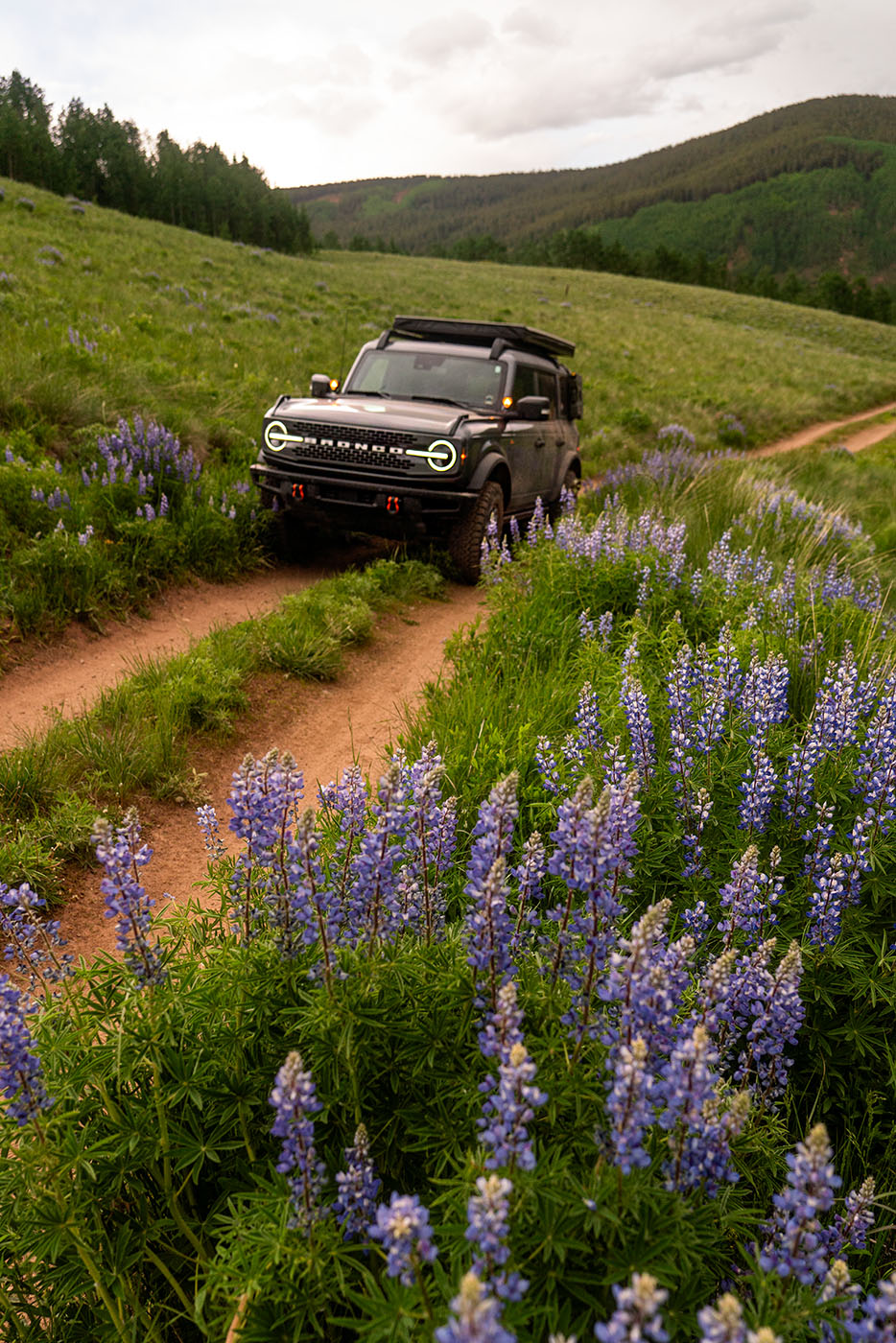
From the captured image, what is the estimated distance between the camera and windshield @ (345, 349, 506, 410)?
368 inches

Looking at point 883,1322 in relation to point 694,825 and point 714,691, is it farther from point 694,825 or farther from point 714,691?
point 714,691

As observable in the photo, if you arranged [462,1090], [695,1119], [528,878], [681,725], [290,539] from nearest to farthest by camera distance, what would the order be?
[695,1119]
[462,1090]
[528,878]
[681,725]
[290,539]

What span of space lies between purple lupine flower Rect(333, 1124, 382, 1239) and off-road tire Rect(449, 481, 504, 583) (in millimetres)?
6780

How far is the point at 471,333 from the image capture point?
1034cm

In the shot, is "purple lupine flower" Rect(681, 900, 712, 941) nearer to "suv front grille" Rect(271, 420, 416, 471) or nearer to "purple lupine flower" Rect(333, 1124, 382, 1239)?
"purple lupine flower" Rect(333, 1124, 382, 1239)

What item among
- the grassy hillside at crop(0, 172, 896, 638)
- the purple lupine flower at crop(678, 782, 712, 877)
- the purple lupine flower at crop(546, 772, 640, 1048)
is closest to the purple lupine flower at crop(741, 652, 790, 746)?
the purple lupine flower at crop(678, 782, 712, 877)

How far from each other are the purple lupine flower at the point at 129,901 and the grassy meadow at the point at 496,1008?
0.04ft

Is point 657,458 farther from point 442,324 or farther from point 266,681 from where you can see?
point 266,681

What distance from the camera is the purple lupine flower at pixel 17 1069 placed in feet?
5.77

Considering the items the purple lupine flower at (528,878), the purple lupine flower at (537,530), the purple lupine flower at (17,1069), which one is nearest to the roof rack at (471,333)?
the purple lupine flower at (537,530)

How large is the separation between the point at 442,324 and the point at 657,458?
3955mm

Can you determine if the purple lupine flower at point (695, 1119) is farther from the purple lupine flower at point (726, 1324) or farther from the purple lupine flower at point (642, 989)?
the purple lupine flower at point (726, 1324)

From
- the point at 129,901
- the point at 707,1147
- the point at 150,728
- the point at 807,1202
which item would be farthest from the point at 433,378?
the point at 807,1202

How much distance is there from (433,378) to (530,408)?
122cm
